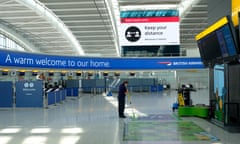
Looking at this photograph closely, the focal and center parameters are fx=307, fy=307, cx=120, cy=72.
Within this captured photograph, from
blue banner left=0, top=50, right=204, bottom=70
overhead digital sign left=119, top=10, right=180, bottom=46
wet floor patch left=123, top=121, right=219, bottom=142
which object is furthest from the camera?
overhead digital sign left=119, top=10, right=180, bottom=46

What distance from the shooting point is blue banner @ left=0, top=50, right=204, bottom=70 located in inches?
727

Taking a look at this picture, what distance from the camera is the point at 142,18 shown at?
2089 centimetres

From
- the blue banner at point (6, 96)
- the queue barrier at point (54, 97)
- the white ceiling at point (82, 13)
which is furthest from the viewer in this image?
the white ceiling at point (82, 13)

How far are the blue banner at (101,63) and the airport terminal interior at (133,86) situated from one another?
0.21 feet

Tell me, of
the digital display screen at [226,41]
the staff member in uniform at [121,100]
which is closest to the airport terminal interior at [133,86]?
the digital display screen at [226,41]

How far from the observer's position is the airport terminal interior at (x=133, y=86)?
360 inches

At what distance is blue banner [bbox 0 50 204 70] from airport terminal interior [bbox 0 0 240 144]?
0.06m

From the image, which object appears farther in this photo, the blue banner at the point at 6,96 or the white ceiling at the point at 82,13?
the white ceiling at the point at 82,13

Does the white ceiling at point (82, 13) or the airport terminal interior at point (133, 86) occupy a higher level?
the white ceiling at point (82, 13)

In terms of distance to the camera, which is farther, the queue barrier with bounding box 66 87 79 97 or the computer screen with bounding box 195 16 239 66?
the queue barrier with bounding box 66 87 79 97

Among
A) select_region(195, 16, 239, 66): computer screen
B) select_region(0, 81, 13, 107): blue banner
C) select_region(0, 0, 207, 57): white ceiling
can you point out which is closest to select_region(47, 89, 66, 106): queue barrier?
select_region(0, 81, 13, 107): blue banner

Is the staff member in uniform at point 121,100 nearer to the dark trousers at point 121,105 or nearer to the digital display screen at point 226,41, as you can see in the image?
the dark trousers at point 121,105

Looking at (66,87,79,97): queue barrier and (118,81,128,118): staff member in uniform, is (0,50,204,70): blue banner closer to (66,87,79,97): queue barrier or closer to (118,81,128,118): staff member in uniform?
(66,87,79,97): queue barrier

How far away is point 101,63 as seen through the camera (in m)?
24.4
